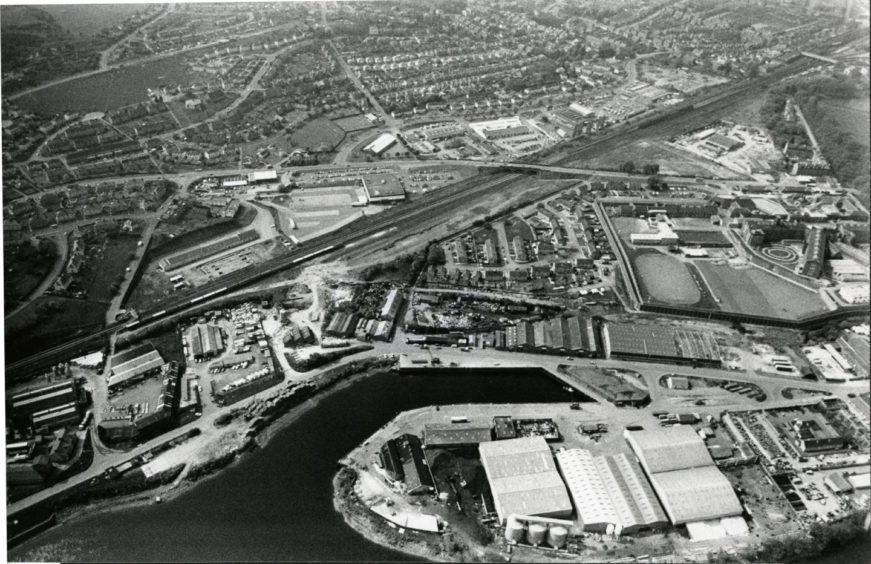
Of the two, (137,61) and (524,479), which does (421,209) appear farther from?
(137,61)

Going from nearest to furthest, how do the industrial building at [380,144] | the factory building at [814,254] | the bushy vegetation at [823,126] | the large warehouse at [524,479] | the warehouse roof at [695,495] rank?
the large warehouse at [524,479]
the warehouse roof at [695,495]
the factory building at [814,254]
the bushy vegetation at [823,126]
the industrial building at [380,144]

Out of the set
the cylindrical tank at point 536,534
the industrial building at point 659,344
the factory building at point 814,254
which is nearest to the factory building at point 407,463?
the cylindrical tank at point 536,534

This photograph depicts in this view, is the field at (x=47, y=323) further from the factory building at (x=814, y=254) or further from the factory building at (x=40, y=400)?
the factory building at (x=814, y=254)

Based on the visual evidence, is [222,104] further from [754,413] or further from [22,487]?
[754,413]

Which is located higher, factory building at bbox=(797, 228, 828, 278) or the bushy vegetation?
the bushy vegetation

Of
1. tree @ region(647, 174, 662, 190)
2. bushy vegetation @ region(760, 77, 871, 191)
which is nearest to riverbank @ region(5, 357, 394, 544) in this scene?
tree @ region(647, 174, 662, 190)

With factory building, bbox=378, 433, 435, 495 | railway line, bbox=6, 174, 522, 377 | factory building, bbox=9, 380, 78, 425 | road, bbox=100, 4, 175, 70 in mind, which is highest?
road, bbox=100, 4, 175, 70

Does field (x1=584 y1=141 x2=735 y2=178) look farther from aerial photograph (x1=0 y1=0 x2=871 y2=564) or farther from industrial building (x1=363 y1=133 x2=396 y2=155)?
industrial building (x1=363 y1=133 x2=396 y2=155)
